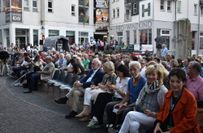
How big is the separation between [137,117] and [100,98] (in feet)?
6.65

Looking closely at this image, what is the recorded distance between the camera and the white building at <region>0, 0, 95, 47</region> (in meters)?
35.4

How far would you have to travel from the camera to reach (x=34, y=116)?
8469mm

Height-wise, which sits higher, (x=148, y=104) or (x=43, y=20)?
(x=43, y=20)

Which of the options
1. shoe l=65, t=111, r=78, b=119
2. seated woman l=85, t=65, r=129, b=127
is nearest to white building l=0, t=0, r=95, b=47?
shoe l=65, t=111, r=78, b=119

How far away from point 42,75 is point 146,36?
84.5 ft

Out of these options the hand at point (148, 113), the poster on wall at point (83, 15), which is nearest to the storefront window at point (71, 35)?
the poster on wall at point (83, 15)

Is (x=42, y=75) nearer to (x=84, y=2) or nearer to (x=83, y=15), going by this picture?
(x=83, y=15)

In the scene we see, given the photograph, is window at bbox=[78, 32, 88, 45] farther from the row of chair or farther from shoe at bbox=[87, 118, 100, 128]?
shoe at bbox=[87, 118, 100, 128]

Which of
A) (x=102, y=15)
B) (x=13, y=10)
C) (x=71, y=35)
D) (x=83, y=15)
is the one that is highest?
(x=102, y=15)

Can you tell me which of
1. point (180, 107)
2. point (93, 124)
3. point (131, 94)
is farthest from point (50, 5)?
point (180, 107)

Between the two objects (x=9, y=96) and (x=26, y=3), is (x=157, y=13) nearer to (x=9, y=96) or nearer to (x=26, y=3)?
(x=26, y=3)

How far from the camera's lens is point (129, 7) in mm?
42219

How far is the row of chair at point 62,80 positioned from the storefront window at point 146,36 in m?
25.6

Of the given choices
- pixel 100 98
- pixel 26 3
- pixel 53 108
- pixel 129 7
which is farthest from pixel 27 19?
pixel 100 98
